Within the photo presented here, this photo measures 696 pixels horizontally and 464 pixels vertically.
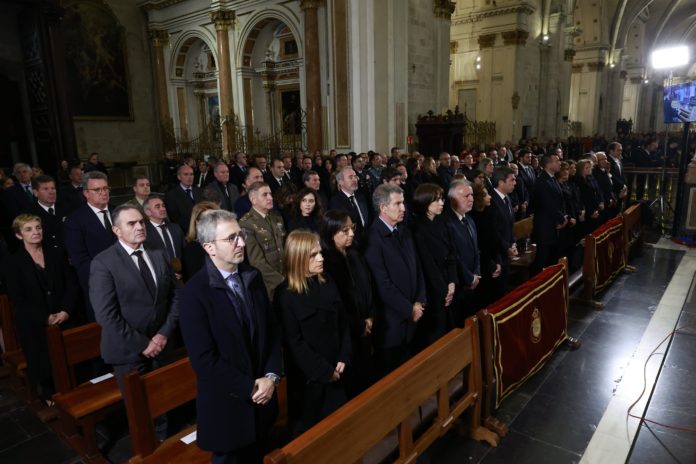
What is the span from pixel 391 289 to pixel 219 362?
5.54 feet

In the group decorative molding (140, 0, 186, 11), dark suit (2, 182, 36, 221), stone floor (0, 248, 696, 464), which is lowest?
stone floor (0, 248, 696, 464)

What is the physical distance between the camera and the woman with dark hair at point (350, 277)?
3.43 m

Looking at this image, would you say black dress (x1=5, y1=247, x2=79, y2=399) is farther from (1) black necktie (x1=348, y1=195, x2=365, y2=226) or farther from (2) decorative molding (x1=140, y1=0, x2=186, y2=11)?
(2) decorative molding (x1=140, y1=0, x2=186, y2=11)

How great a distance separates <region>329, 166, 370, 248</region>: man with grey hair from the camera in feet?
19.3

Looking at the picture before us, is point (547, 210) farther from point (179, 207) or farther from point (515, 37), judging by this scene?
point (515, 37)

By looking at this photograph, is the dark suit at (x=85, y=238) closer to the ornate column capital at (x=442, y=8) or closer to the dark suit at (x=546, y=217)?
the dark suit at (x=546, y=217)

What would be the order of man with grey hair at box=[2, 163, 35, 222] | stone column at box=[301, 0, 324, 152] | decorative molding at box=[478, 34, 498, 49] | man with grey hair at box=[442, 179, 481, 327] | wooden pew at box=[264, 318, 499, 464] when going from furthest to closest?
decorative molding at box=[478, 34, 498, 49] → stone column at box=[301, 0, 324, 152] → man with grey hair at box=[2, 163, 35, 222] → man with grey hair at box=[442, 179, 481, 327] → wooden pew at box=[264, 318, 499, 464]

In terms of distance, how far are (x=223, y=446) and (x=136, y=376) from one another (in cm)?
69

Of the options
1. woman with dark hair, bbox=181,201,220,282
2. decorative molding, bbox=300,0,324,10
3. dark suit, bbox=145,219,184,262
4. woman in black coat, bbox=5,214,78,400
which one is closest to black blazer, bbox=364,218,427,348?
woman with dark hair, bbox=181,201,220,282

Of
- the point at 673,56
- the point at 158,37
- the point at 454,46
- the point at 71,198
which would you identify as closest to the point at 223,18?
the point at 158,37

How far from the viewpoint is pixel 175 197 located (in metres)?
6.30

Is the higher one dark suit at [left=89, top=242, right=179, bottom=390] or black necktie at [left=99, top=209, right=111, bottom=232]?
black necktie at [left=99, top=209, right=111, bottom=232]

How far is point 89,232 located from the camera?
14.0 feet

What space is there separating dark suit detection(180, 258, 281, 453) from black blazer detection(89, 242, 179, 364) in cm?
97
